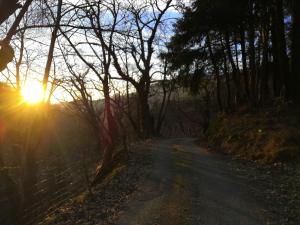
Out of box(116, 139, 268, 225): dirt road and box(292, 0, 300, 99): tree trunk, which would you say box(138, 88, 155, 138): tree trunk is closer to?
box(292, 0, 300, 99): tree trunk

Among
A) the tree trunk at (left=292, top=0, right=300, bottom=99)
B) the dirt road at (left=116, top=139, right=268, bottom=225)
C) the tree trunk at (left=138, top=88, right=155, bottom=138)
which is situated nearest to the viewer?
the dirt road at (left=116, top=139, right=268, bottom=225)

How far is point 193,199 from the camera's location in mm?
9141

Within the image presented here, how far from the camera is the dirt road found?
776cm

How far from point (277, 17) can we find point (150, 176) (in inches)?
366

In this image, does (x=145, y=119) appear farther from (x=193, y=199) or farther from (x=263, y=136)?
(x=193, y=199)

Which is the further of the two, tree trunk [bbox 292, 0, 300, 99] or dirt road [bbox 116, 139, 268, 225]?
tree trunk [bbox 292, 0, 300, 99]

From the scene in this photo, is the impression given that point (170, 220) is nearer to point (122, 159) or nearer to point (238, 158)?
point (238, 158)

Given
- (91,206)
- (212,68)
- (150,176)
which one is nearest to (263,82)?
(212,68)

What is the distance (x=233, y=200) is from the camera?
8.91 meters

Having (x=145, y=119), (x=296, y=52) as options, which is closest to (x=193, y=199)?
(x=296, y=52)

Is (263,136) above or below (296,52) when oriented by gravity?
below

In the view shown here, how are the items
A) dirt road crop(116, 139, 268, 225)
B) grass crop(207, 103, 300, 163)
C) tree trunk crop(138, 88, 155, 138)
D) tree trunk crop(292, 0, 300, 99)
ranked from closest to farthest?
dirt road crop(116, 139, 268, 225)
grass crop(207, 103, 300, 163)
tree trunk crop(292, 0, 300, 99)
tree trunk crop(138, 88, 155, 138)

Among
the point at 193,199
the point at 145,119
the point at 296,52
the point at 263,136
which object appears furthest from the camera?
the point at 145,119

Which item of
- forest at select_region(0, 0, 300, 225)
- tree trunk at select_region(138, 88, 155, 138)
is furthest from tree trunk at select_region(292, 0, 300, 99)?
tree trunk at select_region(138, 88, 155, 138)
